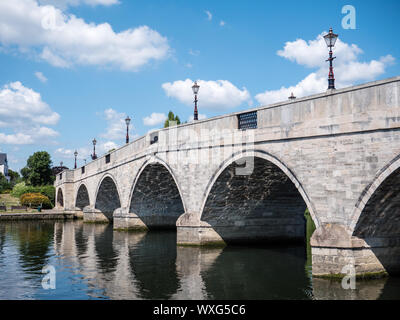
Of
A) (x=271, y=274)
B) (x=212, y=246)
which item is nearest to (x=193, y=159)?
(x=212, y=246)

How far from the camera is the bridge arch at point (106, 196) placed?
111 ft

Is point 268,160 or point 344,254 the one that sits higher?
point 268,160

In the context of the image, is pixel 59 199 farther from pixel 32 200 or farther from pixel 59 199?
pixel 32 200

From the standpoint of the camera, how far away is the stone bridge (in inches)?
432

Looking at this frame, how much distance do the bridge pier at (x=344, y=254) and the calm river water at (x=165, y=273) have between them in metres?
0.32

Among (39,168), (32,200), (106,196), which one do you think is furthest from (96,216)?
(39,168)

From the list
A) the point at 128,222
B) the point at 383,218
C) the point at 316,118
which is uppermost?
the point at 316,118

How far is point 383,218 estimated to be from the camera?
11.4 meters

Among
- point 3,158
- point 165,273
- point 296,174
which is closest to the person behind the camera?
point 296,174

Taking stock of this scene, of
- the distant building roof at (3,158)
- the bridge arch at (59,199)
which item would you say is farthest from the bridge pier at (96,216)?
the distant building roof at (3,158)

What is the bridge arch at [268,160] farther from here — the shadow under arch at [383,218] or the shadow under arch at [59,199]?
the shadow under arch at [59,199]

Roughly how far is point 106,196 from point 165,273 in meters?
23.2
